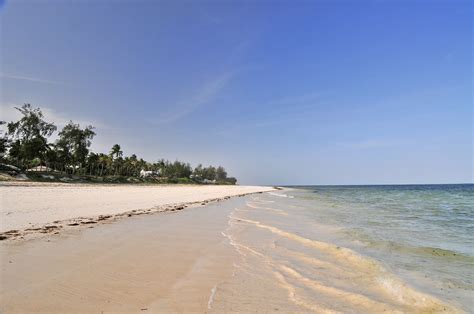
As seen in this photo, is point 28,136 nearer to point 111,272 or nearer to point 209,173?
point 111,272

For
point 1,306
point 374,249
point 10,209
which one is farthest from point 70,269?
point 10,209

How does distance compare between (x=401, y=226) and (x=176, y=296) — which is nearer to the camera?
(x=176, y=296)

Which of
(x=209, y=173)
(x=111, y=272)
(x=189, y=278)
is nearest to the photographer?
(x=189, y=278)

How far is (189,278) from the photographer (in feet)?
17.2

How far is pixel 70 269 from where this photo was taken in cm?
547

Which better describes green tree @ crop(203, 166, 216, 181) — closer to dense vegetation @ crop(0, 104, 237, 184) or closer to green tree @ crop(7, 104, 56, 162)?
dense vegetation @ crop(0, 104, 237, 184)

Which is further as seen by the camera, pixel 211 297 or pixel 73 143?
pixel 73 143

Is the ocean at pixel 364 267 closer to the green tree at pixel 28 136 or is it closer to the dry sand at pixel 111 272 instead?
the dry sand at pixel 111 272

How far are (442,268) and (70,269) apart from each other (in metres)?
7.77

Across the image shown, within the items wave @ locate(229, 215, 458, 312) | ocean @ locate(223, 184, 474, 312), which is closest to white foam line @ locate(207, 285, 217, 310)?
ocean @ locate(223, 184, 474, 312)

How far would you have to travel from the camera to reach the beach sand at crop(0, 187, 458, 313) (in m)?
4.14

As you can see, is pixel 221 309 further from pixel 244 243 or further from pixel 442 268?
pixel 442 268

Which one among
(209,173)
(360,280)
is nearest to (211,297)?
(360,280)

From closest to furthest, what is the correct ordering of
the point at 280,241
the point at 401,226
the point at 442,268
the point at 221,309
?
the point at 221,309 → the point at 442,268 → the point at 280,241 → the point at 401,226
